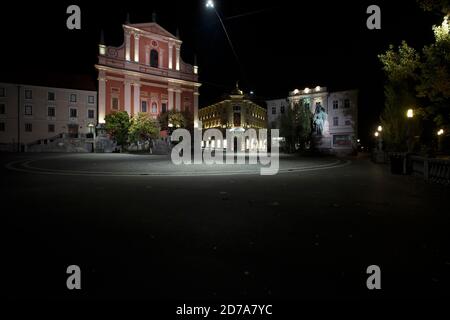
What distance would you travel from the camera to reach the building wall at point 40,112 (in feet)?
154

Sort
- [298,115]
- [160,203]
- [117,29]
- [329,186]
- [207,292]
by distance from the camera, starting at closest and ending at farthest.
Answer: [207,292]
[160,203]
[329,186]
[298,115]
[117,29]

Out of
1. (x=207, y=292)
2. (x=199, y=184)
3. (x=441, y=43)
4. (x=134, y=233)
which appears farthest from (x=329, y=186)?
(x=207, y=292)

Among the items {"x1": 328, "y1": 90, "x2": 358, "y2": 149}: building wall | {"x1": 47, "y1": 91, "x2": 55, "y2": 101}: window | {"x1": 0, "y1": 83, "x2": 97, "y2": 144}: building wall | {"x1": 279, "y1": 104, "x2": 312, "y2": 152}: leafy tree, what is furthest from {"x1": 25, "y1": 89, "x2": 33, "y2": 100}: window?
{"x1": 328, "y1": 90, "x2": 358, "y2": 149}: building wall

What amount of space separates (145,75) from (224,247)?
51948mm

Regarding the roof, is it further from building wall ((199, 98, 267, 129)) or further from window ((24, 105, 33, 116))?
building wall ((199, 98, 267, 129))

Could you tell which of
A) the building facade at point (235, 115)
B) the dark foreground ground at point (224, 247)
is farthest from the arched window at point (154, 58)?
the dark foreground ground at point (224, 247)

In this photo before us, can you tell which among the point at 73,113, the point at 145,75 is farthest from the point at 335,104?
the point at 73,113

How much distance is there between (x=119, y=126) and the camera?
43.3 m

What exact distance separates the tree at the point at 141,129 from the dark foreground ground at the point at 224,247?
117ft

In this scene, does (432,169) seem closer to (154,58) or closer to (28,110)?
(154,58)

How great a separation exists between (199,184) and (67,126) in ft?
156

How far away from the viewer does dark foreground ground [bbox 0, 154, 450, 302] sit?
3.40 metres

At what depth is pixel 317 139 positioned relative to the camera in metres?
41.7
